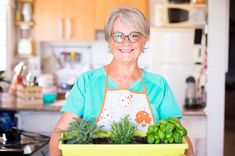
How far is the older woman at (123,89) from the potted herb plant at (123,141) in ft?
0.65

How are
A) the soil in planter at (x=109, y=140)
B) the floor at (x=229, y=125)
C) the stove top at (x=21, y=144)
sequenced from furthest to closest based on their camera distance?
1. the floor at (x=229, y=125)
2. the stove top at (x=21, y=144)
3. the soil in planter at (x=109, y=140)

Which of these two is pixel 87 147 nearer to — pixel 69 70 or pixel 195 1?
pixel 195 1

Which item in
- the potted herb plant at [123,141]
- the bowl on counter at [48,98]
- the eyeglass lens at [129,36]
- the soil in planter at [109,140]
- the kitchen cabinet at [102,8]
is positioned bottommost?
the bowl on counter at [48,98]

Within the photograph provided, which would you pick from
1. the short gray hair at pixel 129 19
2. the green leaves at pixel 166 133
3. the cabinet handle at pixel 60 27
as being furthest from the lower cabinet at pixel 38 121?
the cabinet handle at pixel 60 27

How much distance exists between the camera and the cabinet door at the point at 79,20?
16.8ft

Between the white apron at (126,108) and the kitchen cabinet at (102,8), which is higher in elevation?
the kitchen cabinet at (102,8)

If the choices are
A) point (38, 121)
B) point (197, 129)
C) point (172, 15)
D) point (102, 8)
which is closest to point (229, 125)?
point (197, 129)

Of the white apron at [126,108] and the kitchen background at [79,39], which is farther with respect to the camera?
the kitchen background at [79,39]

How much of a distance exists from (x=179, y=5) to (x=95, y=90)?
3374 mm

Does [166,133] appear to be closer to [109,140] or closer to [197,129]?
[109,140]

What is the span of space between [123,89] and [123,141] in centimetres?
37

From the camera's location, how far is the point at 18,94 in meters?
3.10

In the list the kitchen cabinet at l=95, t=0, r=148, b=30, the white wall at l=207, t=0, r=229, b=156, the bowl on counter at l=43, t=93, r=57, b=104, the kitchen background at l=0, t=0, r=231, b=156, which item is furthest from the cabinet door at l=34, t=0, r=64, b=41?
the white wall at l=207, t=0, r=229, b=156

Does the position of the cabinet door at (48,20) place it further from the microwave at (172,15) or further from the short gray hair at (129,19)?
the short gray hair at (129,19)
